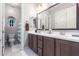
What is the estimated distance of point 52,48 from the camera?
8.29ft

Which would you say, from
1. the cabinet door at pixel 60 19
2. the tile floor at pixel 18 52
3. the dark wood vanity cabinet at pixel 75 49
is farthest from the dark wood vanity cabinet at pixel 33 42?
the dark wood vanity cabinet at pixel 75 49

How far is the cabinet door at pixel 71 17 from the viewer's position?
2.56 m

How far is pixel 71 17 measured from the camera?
266 centimetres

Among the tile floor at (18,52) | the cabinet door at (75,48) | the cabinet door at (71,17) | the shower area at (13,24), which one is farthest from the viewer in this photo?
the shower area at (13,24)

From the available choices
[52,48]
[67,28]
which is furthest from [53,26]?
[52,48]

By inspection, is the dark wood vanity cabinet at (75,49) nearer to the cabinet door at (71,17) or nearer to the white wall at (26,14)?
the cabinet door at (71,17)

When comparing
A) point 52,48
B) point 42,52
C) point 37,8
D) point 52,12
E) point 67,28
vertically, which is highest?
point 37,8

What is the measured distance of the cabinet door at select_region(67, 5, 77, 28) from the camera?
2.56 meters

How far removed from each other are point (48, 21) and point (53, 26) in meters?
0.44

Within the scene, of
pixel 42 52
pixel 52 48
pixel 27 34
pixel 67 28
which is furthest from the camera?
pixel 27 34

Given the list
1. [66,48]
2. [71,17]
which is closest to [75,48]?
[66,48]

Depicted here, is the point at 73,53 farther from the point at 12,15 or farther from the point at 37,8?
the point at 12,15

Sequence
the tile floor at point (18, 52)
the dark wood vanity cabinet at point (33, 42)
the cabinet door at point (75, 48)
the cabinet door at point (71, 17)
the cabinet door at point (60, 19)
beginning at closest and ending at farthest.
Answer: the cabinet door at point (75, 48), the cabinet door at point (71, 17), the cabinet door at point (60, 19), the tile floor at point (18, 52), the dark wood vanity cabinet at point (33, 42)

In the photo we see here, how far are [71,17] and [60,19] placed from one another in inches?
21.8
